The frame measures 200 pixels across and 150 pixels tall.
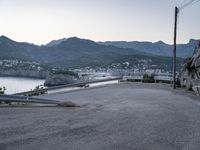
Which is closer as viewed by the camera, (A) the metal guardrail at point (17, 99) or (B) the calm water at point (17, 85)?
(A) the metal guardrail at point (17, 99)

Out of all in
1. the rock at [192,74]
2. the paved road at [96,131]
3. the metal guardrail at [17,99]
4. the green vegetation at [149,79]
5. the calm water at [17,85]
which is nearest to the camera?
the paved road at [96,131]

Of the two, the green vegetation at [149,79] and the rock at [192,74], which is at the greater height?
the rock at [192,74]

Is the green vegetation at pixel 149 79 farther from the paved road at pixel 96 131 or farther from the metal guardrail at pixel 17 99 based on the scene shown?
Result: the paved road at pixel 96 131

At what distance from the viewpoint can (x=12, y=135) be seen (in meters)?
7.00

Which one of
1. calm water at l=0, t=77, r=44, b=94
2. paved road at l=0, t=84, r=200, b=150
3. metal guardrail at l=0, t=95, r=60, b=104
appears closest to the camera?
paved road at l=0, t=84, r=200, b=150

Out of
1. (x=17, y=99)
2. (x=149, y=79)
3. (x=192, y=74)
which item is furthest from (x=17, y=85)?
(x=17, y=99)

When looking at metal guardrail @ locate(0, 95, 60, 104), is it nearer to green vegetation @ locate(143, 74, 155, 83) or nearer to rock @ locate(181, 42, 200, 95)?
rock @ locate(181, 42, 200, 95)

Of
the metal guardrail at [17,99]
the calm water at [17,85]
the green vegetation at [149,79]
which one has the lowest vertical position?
the calm water at [17,85]

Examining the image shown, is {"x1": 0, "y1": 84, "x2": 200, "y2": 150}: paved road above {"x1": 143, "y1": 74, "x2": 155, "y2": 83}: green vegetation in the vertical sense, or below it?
above

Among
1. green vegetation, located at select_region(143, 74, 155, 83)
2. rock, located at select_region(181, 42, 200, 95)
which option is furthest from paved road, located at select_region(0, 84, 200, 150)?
green vegetation, located at select_region(143, 74, 155, 83)

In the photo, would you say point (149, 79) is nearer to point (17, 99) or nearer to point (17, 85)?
point (17, 99)

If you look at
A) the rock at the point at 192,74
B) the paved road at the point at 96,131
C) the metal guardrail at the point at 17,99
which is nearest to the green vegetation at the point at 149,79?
the rock at the point at 192,74

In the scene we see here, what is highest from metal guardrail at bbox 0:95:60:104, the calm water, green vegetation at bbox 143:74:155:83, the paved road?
metal guardrail at bbox 0:95:60:104

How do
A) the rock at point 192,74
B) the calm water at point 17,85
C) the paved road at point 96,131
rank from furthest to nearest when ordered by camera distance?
the calm water at point 17,85, the rock at point 192,74, the paved road at point 96,131
